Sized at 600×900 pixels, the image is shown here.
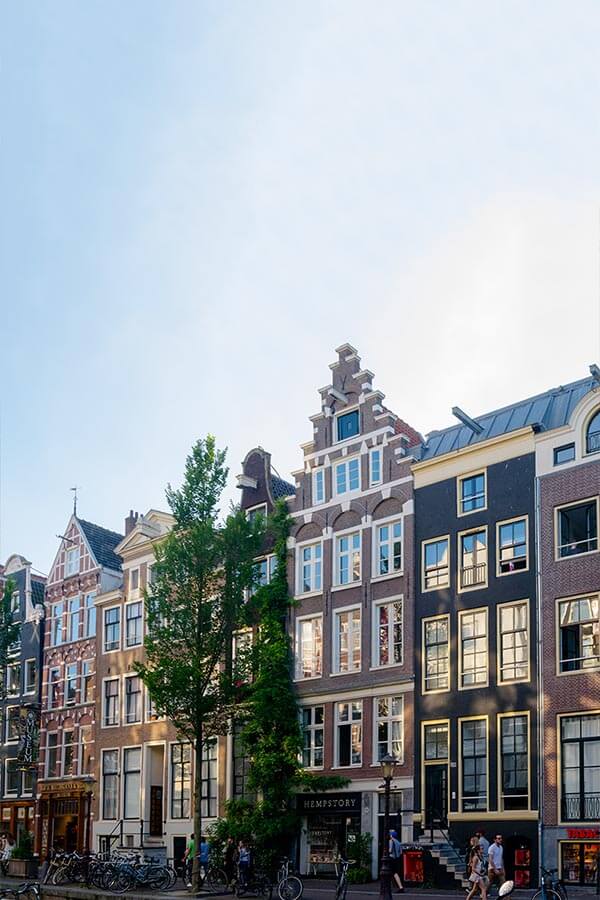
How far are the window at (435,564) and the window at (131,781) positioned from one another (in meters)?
18.2

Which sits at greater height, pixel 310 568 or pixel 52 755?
pixel 310 568

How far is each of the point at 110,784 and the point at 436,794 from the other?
20150mm

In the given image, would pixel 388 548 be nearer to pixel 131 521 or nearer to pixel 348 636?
pixel 348 636

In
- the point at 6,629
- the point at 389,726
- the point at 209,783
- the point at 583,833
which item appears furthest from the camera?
the point at 6,629

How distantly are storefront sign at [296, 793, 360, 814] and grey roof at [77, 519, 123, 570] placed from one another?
1944 cm

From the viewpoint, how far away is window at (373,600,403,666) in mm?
42219

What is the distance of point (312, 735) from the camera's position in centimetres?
4472

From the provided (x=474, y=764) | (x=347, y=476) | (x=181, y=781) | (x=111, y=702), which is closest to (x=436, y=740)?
(x=474, y=764)

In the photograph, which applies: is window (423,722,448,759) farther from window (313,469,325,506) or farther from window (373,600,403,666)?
window (313,469,325,506)

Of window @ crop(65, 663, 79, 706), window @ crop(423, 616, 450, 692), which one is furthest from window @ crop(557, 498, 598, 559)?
window @ crop(65, 663, 79, 706)

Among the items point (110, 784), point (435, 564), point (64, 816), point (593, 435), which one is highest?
point (593, 435)

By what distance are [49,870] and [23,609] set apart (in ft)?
75.4

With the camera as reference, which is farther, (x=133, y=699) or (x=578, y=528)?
(x=133, y=699)

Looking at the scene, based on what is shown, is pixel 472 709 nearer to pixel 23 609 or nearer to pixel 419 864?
pixel 419 864
